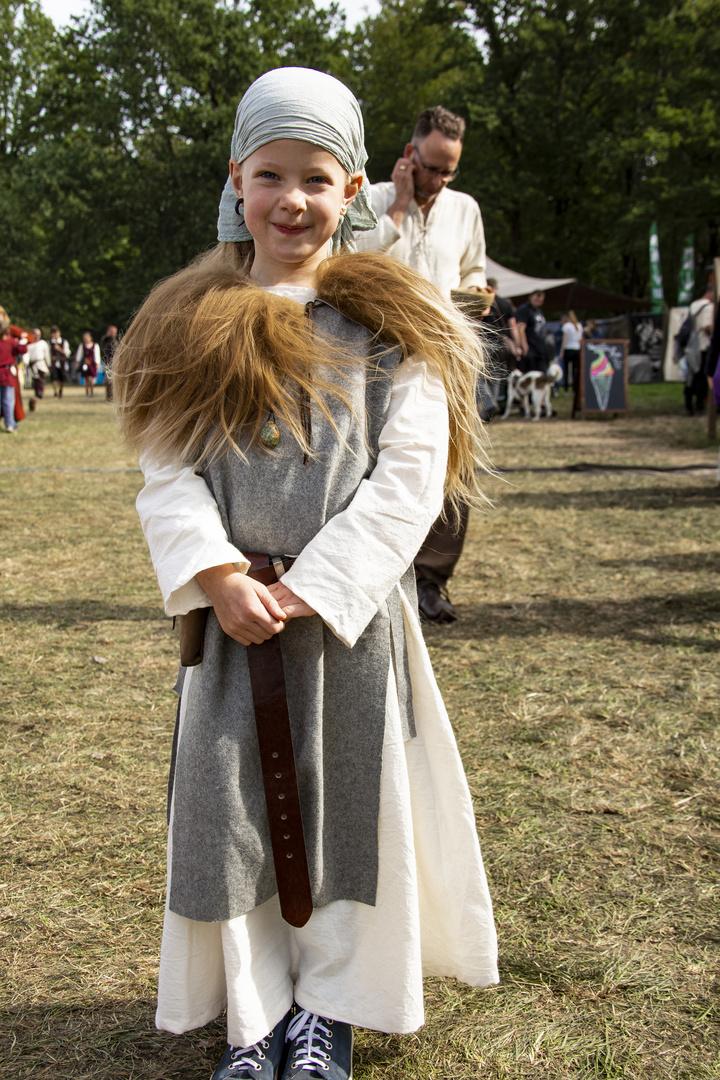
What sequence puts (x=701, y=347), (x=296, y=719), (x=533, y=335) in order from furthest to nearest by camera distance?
(x=533, y=335) → (x=701, y=347) → (x=296, y=719)

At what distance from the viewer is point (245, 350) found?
1479 mm

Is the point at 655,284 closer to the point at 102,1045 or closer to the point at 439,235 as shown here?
the point at 439,235

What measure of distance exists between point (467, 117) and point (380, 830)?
33.0 meters

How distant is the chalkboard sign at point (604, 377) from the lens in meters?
15.1

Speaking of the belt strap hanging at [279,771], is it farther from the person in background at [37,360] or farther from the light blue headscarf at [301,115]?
the person in background at [37,360]

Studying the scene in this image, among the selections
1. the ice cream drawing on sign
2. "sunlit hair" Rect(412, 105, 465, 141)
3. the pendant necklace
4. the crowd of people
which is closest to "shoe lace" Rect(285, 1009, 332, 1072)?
the pendant necklace

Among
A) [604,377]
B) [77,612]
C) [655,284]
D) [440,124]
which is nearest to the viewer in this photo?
[440,124]

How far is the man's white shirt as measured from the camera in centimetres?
350

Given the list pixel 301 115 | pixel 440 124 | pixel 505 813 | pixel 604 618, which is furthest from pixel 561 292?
pixel 301 115

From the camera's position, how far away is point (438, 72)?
1337 inches

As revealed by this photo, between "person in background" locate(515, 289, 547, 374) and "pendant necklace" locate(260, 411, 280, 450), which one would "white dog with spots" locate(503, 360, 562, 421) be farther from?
"pendant necklace" locate(260, 411, 280, 450)

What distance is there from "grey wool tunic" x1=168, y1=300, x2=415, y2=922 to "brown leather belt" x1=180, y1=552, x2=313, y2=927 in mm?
30

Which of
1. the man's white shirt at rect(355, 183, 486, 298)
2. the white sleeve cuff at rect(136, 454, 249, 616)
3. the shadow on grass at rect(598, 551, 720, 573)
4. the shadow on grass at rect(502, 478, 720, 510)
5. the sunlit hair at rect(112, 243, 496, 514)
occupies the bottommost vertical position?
the shadow on grass at rect(598, 551, 720, 573)

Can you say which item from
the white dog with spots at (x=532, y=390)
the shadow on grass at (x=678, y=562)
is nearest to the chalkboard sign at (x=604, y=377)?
the white dog with spots at (x=532, y=390)
